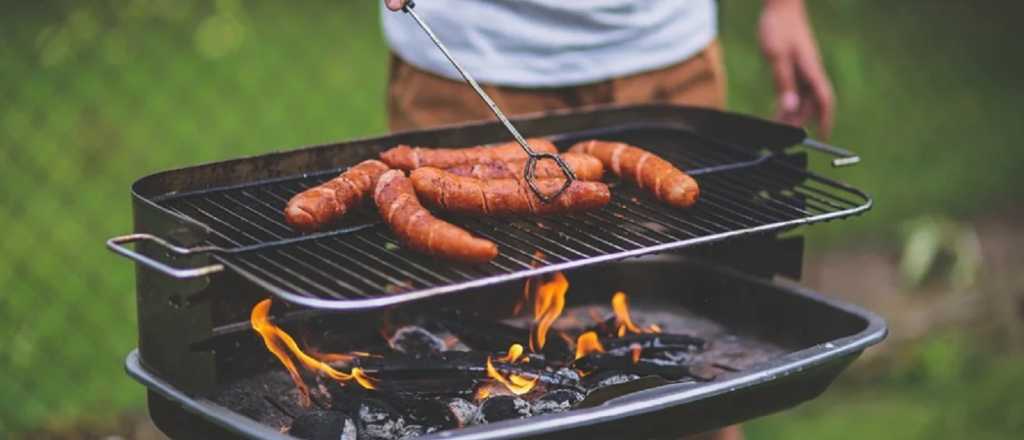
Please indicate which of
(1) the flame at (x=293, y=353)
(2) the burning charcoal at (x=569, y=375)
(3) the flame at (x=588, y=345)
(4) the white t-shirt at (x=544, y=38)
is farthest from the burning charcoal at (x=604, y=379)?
(4) the white t-shirt at (x=544, y=38)

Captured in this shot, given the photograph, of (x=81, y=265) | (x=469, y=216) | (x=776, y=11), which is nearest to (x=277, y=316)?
(x=469, y=216)

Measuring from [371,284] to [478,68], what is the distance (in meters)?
1.34

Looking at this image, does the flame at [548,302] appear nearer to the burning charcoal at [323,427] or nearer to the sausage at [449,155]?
the sausage at [449,155]

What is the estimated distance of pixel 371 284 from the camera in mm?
2334

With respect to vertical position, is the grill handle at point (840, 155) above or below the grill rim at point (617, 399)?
above

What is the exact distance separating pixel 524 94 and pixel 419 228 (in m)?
1.24

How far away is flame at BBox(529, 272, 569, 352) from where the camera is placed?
3.17 m

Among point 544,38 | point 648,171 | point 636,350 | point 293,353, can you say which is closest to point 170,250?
point 293,353

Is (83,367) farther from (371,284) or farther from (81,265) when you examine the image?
(371,284)

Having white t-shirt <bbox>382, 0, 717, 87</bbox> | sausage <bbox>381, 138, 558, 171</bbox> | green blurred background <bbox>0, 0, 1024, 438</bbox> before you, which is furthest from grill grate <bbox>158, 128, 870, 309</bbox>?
green blurred background <bbox>0, 0, 1024, 438</bbox>

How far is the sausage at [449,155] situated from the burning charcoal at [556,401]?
1.71ft

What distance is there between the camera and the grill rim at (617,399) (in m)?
2.33

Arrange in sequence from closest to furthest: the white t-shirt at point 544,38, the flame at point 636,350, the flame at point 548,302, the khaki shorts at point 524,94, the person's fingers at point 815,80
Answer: the flame at point 636,350
the flame at point 548,302
the white t-shirt at point 544,38
the khaki shorts at point 524,94
the person's fingers at point 815,80

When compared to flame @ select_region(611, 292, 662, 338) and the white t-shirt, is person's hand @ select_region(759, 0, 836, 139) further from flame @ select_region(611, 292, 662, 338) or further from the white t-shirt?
flame @ select_region(611, 292, 662, 338)
